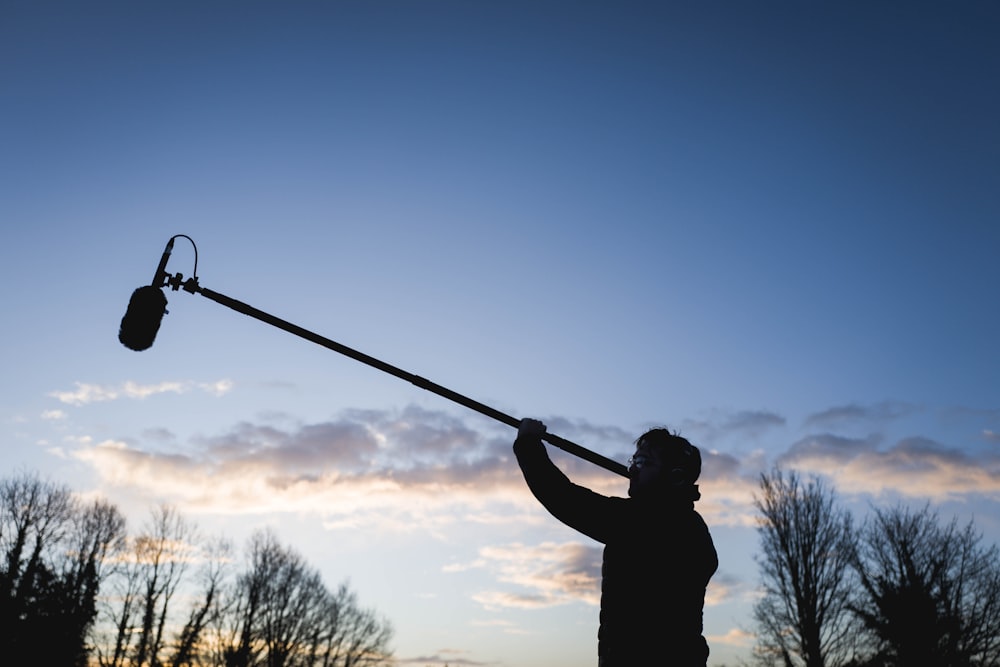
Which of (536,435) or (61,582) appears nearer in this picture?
(536,435)

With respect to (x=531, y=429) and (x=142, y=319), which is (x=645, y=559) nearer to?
(x=531, y=429)

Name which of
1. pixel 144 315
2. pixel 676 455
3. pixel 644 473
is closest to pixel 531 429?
pixel 644 473

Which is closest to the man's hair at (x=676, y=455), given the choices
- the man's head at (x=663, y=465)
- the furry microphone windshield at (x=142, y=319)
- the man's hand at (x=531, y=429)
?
the man's head at (x=663, y=465)

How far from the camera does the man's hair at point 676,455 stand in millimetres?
3176

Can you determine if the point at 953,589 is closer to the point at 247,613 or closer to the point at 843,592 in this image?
the point at 843,592

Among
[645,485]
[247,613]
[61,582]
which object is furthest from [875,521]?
[61,582]

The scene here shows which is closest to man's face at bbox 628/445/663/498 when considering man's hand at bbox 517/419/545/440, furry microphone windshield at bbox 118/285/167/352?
man's hand at bbox 517/419/545/440

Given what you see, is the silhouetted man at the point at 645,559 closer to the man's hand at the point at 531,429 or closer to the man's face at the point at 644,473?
the man's face at the point at 644,473

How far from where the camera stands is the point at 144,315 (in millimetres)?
5156

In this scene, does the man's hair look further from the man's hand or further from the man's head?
the man's hand

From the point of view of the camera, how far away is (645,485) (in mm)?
3154

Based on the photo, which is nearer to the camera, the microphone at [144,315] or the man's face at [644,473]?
the man's face at [644,473]

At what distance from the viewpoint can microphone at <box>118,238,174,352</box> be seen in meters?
5.11

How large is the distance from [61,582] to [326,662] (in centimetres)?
2611
